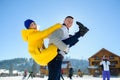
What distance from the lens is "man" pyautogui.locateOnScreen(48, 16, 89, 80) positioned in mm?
4426

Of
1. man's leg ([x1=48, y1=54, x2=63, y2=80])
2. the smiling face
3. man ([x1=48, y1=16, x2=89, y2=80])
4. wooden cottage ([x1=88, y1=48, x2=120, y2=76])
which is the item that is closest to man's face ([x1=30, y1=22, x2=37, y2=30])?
the smiling face

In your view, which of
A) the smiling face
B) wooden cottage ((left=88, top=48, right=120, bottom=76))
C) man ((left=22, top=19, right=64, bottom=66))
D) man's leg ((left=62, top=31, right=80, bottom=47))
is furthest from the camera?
wooden cottage ((left=88, top=48, right=120, bottom=76))

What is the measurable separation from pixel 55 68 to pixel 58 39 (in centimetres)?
49

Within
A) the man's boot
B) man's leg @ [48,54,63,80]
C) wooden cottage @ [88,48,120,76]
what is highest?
wooden cottage @ [88,48,120,76]

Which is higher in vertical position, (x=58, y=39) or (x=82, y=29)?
(x=82, y=29)

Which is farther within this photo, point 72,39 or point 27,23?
point 27,23

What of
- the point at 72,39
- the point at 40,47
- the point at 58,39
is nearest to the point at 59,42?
the point at 58,39

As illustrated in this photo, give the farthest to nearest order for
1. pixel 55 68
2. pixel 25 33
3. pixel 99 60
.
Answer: pixel 99 60
pixel 25 33
pixel 55 68

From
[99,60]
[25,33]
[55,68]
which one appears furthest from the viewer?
[99,60]

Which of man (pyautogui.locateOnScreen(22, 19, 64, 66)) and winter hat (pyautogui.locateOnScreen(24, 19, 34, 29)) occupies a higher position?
winter hat (pyautogui.locateOnScreen(24, 19, 34, 29))

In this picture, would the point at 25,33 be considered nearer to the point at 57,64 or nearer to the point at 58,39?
the point at 58,39

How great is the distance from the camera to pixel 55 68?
14.5ft

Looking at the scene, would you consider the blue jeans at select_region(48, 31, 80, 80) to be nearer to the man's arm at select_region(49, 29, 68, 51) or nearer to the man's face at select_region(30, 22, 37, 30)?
the man's arm at select_region(49, 29, 68, 51)

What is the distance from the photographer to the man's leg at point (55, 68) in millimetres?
4402
